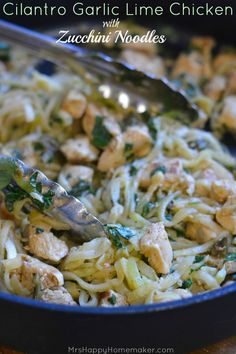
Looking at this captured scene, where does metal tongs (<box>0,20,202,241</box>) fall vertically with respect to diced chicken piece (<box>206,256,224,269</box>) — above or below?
above

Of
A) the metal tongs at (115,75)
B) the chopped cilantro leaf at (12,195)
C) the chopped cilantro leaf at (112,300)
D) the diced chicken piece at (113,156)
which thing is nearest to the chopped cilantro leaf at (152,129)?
the metal tongs at (115,75)

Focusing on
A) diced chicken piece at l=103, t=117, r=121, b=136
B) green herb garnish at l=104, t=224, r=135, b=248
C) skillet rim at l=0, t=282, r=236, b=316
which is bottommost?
green herb garnish at l=104, t=224, r=135, b=248

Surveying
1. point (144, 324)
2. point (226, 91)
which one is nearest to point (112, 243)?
point (144, 324)

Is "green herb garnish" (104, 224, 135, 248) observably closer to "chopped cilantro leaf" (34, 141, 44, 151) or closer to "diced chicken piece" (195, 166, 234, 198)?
"diced chicken piece" (195, 166, 234, 198)

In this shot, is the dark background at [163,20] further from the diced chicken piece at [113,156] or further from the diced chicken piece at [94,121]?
the diced chicken piece at [113,156]

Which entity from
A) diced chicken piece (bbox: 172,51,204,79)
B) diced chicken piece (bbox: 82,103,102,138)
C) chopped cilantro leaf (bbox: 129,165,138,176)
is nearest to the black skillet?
chopped cilantro leaf (bbox: 129,165,138,176)

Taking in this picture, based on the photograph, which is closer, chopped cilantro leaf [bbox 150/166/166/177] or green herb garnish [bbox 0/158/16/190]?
green herb garnish [bbox 0/158/16/190]
